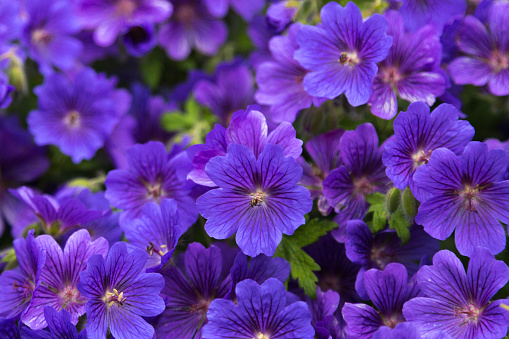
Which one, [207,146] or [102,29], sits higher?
[207,146]

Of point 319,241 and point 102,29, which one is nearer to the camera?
point 319,241

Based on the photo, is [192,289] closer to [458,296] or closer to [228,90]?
[458,296]

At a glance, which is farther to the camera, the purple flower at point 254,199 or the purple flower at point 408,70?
the purple flower at point 408,70

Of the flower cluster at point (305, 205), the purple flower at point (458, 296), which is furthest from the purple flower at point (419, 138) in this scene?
the purple flower at point (458, 296)

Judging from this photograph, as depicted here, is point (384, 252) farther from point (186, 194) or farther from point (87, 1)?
point (87, 1)

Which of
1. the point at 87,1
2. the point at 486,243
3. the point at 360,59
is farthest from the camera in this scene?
the point at 87,1

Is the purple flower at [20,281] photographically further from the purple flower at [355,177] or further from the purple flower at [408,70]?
the purple flower at [408,70]

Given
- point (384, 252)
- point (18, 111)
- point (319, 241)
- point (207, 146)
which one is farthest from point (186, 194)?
point (18, 111)

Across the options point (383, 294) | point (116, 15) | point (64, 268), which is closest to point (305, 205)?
point (383, 294)
